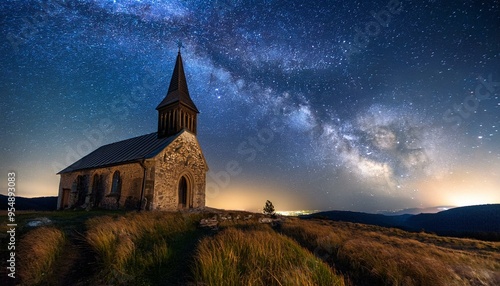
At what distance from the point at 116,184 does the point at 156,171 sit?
16.5ft

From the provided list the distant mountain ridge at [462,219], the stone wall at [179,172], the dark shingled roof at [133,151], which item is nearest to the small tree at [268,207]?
the stone wall at [179,172]

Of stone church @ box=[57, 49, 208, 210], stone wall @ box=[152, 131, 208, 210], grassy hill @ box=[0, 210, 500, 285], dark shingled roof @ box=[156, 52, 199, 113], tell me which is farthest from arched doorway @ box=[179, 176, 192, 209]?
grassy hill @ box=[0, 210, 500, 285]

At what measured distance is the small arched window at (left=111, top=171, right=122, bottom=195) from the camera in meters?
18.4

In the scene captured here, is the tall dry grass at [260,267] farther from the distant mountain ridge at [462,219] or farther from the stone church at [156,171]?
the distant mountain ridge at [462,219]

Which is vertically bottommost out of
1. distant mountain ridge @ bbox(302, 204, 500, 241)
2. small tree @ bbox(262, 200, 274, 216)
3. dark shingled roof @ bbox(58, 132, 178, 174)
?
distant mountain ridge @ bbox(302, 204, 500, 241)

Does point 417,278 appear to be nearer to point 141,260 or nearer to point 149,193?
point 141,260

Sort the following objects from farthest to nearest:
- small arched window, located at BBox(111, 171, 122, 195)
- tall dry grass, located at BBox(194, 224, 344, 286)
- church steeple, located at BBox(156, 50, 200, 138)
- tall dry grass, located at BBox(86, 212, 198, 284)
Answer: church steeple, located at BBox(156, 50, 200, 138)
small arched window, located at BBox(111, 171, 122, 195)
tall dry grass, located at BBox(86, 212, 198, 284)
tall dry grass, located at BBox(194, 224, 344, 286)

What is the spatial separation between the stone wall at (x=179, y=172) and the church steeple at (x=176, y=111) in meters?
1.28

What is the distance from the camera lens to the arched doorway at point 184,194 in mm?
19516

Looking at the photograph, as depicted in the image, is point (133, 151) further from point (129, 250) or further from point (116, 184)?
point (129, 250)

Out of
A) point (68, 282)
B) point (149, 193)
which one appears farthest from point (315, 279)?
point (149, 193)

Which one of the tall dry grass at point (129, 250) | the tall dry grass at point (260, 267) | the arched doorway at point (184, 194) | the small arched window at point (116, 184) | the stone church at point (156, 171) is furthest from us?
the arched doorway at point (184, 194)

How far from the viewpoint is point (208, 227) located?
1061 cm

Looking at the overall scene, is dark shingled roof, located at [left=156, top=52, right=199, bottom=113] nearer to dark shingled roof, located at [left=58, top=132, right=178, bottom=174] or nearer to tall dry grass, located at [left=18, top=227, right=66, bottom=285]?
dark shingled roof, located at [left=58, top=132, right=178, bottom=174]
